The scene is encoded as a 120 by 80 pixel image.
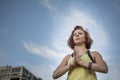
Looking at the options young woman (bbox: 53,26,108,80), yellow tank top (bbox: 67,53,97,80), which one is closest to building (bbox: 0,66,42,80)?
young woman (bbox: 53,26,108,80)

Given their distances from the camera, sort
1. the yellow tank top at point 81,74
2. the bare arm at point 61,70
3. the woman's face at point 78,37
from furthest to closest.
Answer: the woman's face at point 78,37 → the bare arm at point 61,70 → the yellow tank top at point 81,74

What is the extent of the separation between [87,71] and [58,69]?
1.34 feet

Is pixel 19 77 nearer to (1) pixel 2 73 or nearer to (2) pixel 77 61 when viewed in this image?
(1) pixel 2 73

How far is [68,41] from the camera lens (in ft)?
11.9

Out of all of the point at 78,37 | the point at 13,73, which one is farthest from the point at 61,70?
the point at 13,73

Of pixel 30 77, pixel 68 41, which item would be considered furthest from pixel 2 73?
pixel 68 41

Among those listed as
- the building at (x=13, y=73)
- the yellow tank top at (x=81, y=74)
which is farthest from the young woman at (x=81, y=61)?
the building at (x=13, y=73)

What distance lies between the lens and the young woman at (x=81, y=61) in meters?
3.06

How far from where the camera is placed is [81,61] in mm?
3092

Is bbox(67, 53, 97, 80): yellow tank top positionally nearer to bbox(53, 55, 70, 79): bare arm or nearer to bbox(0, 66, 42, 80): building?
bbox(53, 55, 70, 79): bare arm

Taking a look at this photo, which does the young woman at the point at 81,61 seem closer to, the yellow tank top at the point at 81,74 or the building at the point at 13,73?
the yellow tank top at the point at 81,74

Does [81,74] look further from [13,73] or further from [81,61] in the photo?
[13,73]

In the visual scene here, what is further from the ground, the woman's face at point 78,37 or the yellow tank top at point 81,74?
the woman's face at point 78,37

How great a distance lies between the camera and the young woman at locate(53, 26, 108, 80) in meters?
3.06
